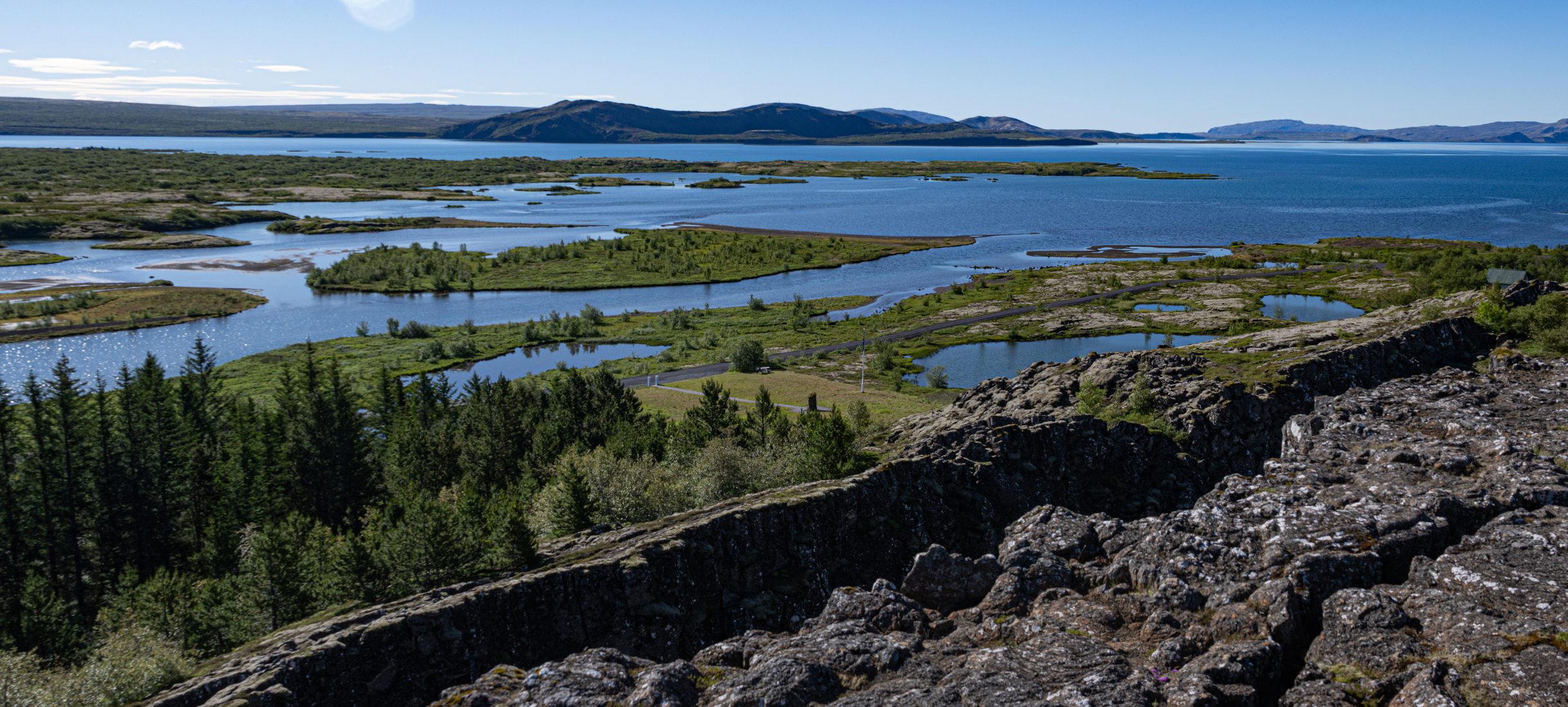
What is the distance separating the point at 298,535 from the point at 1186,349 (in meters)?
59.5

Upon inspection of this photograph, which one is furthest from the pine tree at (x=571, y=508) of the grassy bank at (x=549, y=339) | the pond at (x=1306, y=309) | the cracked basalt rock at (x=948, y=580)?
the pond at (x=1306, y=309)

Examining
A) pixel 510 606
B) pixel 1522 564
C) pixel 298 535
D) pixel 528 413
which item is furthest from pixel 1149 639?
pixel 528 413

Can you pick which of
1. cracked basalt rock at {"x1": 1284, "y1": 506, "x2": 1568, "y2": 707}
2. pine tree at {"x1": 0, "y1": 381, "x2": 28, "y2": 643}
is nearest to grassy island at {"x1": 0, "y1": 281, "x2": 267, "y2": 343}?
pine tree at {"x1": 0, "y1": 381, "x2": 28, "y2": 643}

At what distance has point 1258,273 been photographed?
157000 millimetres

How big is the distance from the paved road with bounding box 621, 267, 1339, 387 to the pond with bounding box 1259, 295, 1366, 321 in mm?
15377

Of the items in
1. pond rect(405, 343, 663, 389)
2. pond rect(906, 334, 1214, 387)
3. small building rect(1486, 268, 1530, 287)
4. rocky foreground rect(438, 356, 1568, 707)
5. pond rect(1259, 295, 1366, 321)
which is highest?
small building rect(1486, 268, 1530, 287)

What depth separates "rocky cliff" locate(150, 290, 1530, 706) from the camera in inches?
784

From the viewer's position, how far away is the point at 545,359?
118 metres

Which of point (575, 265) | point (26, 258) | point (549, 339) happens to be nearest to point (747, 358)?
point (549, 339)

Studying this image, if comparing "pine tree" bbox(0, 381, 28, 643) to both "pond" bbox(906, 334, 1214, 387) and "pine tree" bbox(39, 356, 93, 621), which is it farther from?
"pond" bbox(906, 334, 1214, 387)

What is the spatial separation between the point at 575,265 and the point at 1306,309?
132m

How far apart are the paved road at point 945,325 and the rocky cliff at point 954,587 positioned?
60837mm

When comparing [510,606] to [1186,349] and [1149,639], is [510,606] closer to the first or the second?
[1149,639]

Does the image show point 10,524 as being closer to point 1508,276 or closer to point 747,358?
point 747,358
